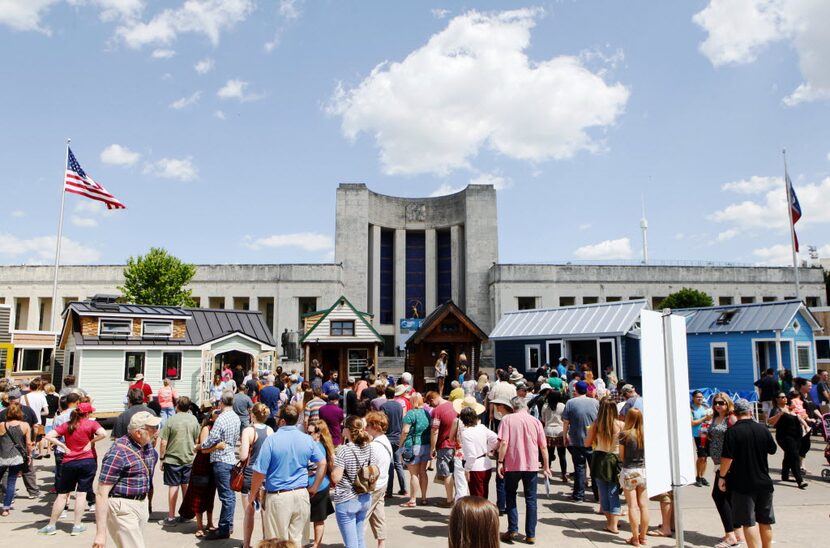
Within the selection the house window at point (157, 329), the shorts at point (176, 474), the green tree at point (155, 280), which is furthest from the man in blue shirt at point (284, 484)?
the green tree at point (155, 280)

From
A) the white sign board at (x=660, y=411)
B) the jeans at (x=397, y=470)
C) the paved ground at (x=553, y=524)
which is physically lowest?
the paved ground at (x=553, y=524)

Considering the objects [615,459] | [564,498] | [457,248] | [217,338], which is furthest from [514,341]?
[457,248]

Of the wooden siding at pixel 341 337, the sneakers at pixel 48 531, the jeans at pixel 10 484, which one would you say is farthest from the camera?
the wooden siding at pixel 341 337

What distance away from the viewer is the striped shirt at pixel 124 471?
5.52 metres

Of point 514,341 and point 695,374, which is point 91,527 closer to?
point 514,341

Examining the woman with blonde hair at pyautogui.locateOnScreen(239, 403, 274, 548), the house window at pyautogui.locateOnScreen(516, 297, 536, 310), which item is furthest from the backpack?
the house window at pyautogui.locateOnScreen(516, 297, 536, 310)

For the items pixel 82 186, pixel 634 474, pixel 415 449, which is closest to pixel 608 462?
pixel 634 474

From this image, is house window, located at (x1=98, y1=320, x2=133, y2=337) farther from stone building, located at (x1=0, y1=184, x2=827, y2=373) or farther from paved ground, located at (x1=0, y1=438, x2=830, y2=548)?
stone building, located at (x1=0, y1=184, x2=827, y2=373)

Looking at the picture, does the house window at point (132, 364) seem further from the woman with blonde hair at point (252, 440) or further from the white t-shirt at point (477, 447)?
the white t-shirt at point (477, 447)

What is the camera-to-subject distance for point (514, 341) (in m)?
25.9

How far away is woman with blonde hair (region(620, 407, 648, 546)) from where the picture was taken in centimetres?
729

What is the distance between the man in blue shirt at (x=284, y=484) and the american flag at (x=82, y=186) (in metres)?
25.2

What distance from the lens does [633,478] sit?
7.27 m

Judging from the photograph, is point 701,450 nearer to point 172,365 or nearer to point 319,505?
point 319,505
